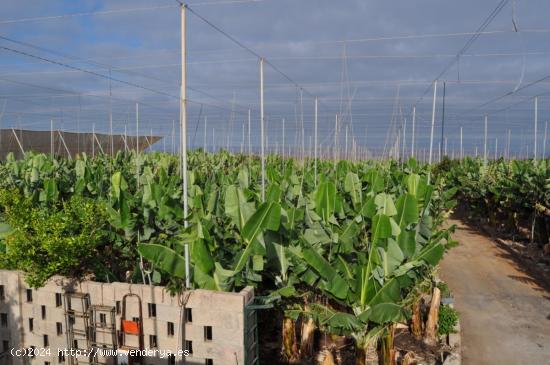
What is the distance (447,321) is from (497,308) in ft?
7.34

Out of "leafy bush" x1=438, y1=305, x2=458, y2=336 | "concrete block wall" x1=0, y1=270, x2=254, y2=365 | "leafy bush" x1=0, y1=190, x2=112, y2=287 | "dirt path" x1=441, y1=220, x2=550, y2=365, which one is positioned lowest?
"dirt path" x1=441, y1=220, x2=550, y2=365

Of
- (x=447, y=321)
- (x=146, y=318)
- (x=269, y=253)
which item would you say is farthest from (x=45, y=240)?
(x=447, y=321)

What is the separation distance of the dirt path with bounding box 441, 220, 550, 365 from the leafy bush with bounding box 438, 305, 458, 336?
12.2 inches

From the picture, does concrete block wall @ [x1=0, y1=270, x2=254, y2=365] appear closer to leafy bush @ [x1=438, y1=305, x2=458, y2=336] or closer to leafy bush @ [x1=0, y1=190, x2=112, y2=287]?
leafy bush @ [x1=0, y1=190, x2=112, y2=287]

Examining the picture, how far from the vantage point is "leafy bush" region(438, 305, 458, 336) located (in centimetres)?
798

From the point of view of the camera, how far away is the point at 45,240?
5.58 metres

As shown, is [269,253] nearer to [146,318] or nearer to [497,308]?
[146,318]

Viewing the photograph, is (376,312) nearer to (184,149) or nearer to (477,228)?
(184,149)

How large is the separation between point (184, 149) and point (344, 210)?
4540 millimetres

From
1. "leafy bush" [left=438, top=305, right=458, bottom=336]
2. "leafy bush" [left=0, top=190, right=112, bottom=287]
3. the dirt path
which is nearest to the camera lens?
"leafy bush" [left=0, top=190, right=112, bottom=287]

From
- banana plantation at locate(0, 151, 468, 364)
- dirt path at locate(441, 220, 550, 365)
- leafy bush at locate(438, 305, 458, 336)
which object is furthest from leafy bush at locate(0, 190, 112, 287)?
dirt path at locate(441, 220, 550, 365)

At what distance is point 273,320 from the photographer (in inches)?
303

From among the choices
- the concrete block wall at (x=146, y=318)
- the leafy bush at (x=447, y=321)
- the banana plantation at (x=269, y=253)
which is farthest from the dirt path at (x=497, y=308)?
the concrete block wall at (x=146, y=318)

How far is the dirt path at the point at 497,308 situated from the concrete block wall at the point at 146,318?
4309 millimetres
